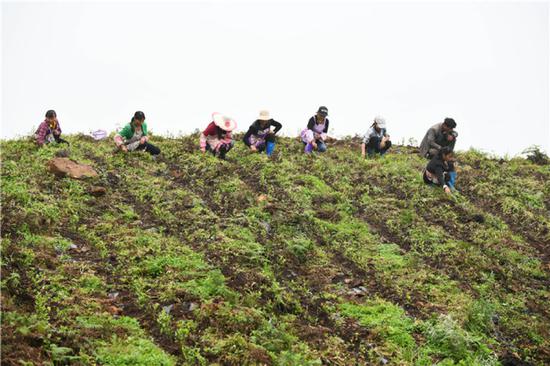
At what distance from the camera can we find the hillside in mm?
8273

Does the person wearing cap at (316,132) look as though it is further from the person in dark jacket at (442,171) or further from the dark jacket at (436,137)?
the person in dark jacket at (442,171)

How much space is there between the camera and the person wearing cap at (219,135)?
1839 cm

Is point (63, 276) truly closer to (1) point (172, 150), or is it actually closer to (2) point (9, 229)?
(2) point (9, 229)

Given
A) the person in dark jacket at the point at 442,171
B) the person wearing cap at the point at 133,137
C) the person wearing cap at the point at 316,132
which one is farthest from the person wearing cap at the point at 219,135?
the person in dark jacket at the point at 442,171

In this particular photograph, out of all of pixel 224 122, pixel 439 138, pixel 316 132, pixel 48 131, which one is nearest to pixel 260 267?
pixel 224 122

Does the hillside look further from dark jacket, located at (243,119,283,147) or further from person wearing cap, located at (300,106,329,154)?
person wearing cap, located at (300,106,329,154)

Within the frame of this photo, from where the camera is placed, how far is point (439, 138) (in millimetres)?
19016

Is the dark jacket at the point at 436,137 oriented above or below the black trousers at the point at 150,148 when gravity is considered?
above

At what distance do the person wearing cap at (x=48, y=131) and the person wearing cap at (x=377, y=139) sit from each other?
1049 cm

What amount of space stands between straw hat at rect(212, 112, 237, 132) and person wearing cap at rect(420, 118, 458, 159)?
6613 millimetres

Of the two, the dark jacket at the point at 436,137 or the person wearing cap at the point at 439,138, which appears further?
the dark jacket at the point at 436,137

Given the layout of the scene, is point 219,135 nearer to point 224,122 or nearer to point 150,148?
point 224,122

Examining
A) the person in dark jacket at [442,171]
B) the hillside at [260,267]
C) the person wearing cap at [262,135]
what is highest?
the person wearing cap at [262,135]

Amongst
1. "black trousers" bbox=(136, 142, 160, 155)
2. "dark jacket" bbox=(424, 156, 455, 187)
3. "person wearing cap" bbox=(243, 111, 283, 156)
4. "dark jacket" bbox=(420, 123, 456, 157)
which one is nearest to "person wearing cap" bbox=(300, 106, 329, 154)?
"person wearing cap" bbox=(243, 111, 283, 156)
